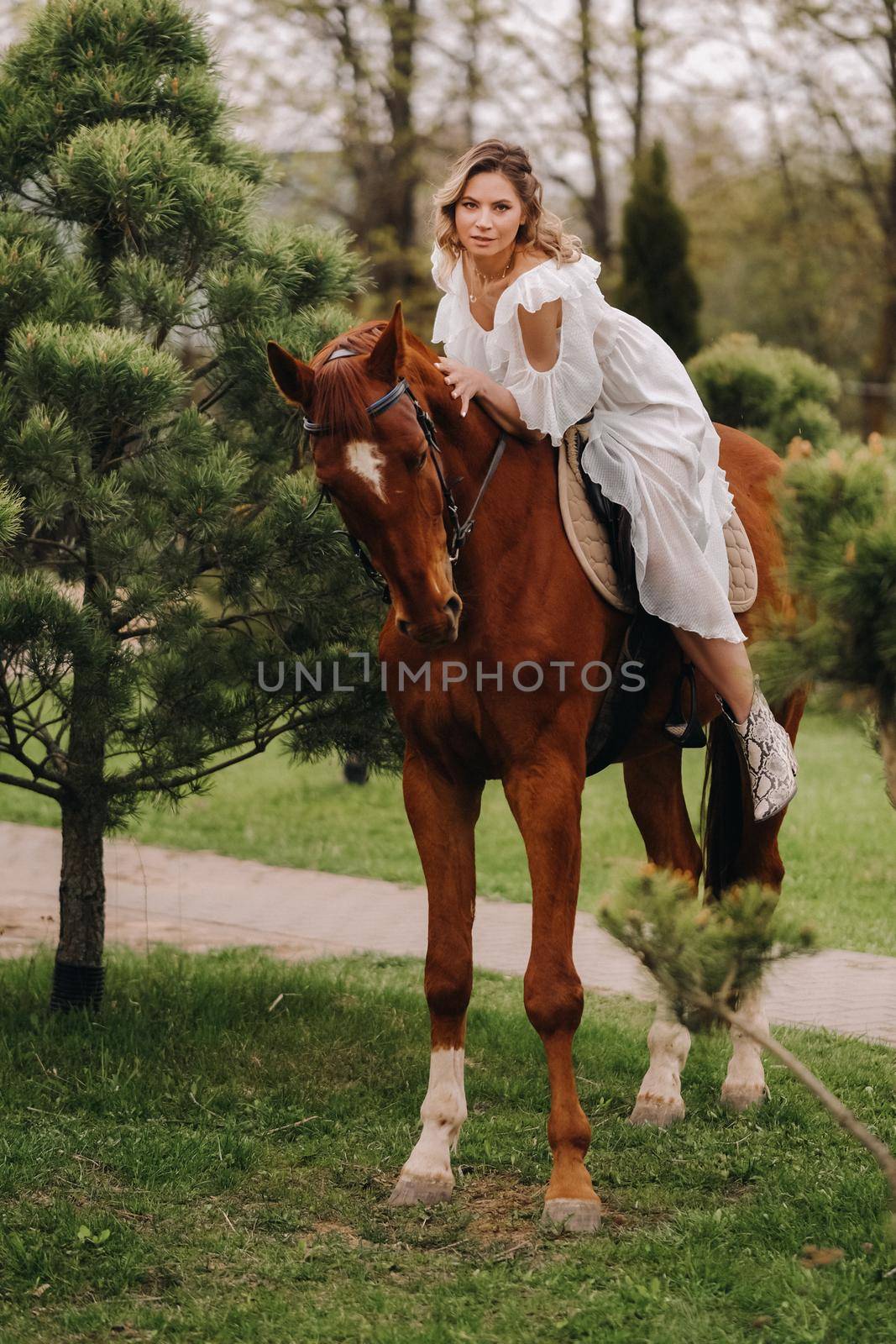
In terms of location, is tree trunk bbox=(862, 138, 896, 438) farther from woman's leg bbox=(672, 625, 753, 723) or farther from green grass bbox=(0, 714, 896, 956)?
woman's leg bbox=(672, 625, 753, 723)

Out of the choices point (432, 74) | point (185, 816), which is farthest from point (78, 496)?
point (432, 74)

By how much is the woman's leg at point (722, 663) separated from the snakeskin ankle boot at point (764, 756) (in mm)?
79

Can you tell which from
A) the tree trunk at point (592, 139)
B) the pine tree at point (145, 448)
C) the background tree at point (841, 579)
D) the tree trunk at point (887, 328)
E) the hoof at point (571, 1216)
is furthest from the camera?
the tree trunk at point (887, 328)

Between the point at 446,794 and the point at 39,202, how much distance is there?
269cm

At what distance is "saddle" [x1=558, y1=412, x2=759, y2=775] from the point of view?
12.7 feet

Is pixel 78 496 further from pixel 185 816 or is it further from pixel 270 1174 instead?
pixel 185 816

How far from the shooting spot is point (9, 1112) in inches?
175

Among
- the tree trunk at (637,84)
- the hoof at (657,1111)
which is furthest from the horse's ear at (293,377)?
the tree trunk at (637,84)

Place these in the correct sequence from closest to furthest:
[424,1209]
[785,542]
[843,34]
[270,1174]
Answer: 1. [785,542]
2. [424,1209]
3. [270,1174]
4. [843,34]

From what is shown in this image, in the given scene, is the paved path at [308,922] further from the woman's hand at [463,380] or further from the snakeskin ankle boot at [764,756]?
the woman's hand at [463,380]

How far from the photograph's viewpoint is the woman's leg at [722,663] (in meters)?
4.06

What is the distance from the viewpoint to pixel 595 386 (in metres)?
3.81

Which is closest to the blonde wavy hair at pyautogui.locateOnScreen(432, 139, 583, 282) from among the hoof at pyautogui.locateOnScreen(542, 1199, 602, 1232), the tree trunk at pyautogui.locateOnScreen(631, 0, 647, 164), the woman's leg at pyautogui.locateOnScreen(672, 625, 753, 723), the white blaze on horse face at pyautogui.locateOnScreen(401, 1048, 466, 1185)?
the woman's leg at pyautogui.locateOnScreen(672, 625, 753, 723)

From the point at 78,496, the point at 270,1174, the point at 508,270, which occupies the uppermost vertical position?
the point at 508,270
